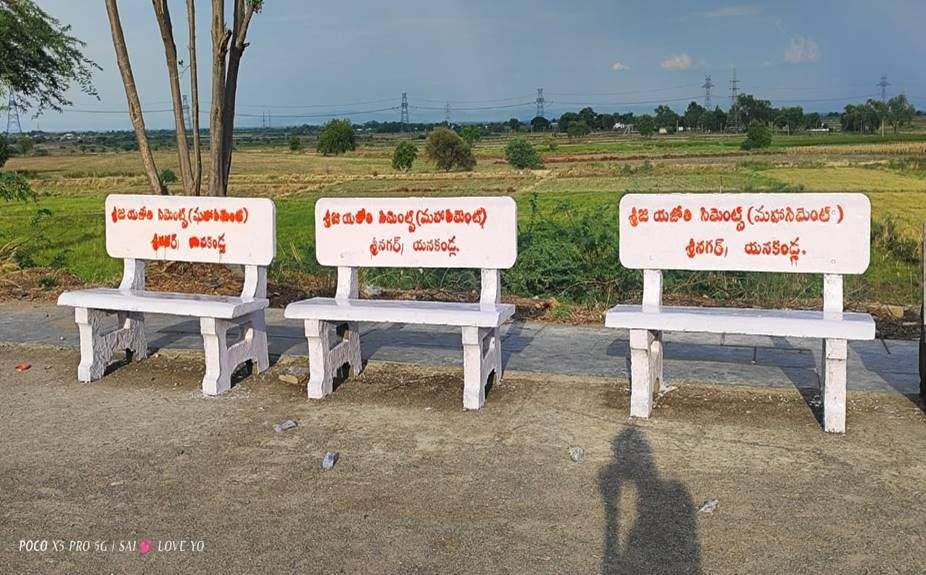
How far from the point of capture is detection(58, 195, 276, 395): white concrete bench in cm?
593

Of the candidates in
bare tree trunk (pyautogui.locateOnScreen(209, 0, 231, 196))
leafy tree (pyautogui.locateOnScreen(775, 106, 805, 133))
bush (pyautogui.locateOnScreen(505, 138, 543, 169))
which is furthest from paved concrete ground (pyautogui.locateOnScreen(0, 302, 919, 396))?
leafy tree (pyautogui.locateOnScreen(775, 106, 805, 133))

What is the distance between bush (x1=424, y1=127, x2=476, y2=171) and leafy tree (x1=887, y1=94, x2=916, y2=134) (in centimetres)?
6681

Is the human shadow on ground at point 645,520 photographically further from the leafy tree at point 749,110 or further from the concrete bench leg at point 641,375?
the leafy tree at point 749,110

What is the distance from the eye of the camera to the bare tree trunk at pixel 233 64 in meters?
9.51

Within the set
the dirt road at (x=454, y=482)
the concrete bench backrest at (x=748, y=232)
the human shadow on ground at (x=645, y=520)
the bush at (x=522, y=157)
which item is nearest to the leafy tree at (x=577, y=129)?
the bush at (x=522, y=157)

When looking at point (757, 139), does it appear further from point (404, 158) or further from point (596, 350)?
point (596, 350)

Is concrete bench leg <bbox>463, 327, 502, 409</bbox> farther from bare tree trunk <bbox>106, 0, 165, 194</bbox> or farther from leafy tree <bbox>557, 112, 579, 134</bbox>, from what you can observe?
leafy tree <bbox>557, 112, 579, 134</bbox>

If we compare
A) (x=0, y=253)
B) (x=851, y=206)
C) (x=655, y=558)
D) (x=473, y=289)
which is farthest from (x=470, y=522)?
(x=0, y=253)

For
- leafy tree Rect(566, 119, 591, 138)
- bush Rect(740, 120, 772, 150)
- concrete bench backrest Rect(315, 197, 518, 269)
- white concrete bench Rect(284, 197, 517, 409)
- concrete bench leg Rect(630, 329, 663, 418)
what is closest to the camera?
concrete bench leg Rect(630, 329, 663, 418)

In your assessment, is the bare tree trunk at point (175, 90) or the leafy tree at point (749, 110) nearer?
the bare tree trunk at point (175, 90)

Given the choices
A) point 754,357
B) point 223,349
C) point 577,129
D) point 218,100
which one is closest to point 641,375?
point 754,357

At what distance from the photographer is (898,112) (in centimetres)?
11081

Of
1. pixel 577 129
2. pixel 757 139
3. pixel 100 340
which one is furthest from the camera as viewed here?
pixel 577 129

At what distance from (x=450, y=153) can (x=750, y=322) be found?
5867 cm
